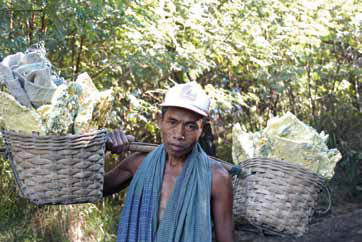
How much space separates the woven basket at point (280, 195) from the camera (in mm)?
2705

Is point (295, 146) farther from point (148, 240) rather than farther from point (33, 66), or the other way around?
point (33, 66)

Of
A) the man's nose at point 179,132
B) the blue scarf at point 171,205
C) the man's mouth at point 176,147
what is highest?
the man's nose at point 179,132

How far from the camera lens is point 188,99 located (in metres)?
2.55

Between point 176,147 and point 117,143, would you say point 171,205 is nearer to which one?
point 176,147

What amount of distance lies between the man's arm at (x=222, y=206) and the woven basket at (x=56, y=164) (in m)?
0.51

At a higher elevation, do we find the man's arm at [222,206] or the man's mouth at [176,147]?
the man's mouth at [176,147]

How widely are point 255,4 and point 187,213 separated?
15.7ft

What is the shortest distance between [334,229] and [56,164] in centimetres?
548

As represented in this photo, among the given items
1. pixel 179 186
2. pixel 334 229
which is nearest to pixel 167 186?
pixel 179 186

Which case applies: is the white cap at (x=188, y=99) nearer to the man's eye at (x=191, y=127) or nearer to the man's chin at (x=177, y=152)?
the man's eye at (x=191, y=127)

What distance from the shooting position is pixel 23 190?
2498mm

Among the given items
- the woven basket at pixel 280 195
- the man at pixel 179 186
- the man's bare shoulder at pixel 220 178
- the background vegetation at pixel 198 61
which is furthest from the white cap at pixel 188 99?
the background vegetation at pixel 198 61

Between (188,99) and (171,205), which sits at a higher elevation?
(188,99)

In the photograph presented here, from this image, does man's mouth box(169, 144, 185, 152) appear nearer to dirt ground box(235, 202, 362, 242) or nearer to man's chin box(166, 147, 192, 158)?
man's chin box(166, 147, 192, 158)
